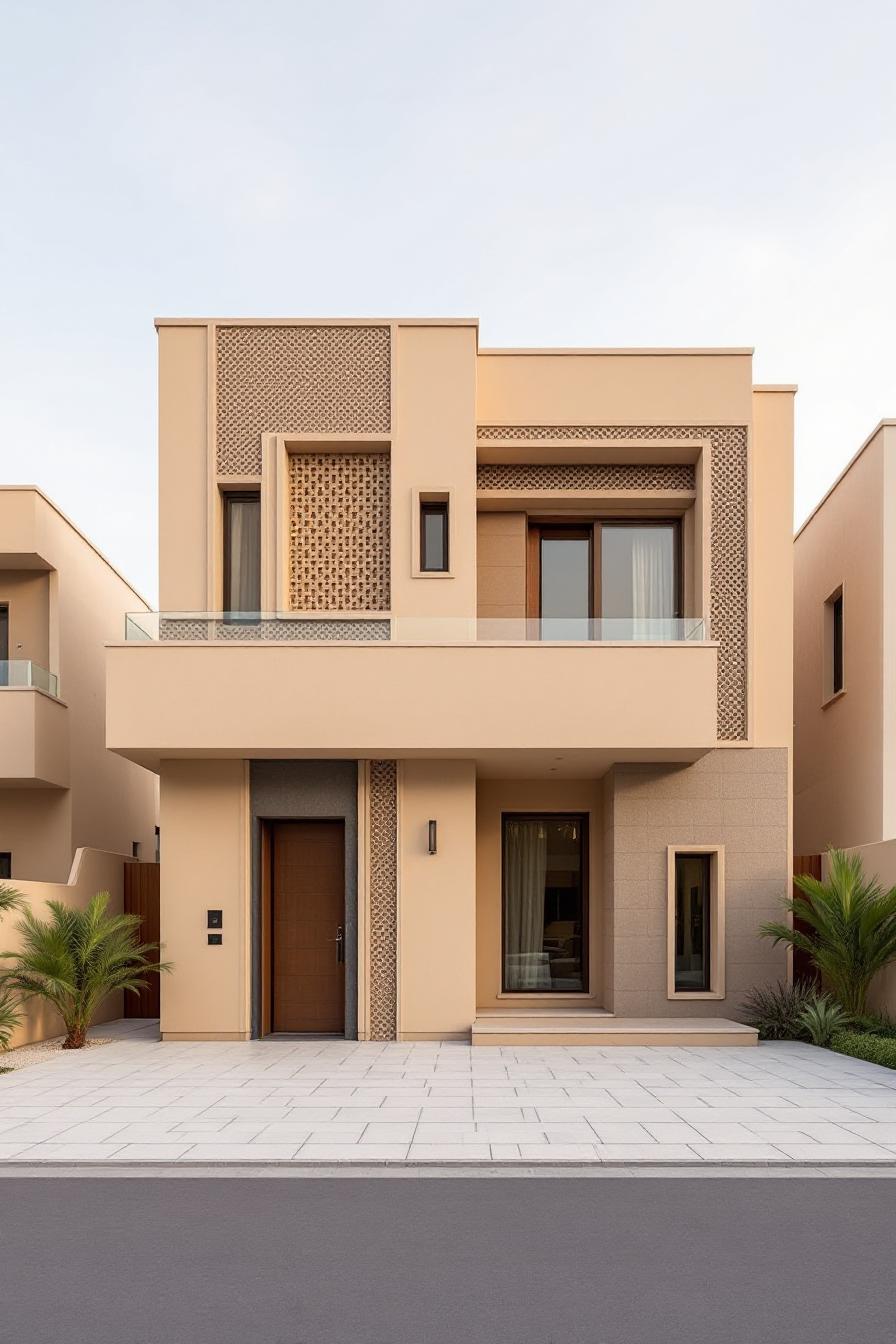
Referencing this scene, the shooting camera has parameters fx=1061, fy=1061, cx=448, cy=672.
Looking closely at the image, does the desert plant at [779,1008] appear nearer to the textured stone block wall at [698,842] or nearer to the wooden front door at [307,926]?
the textured stone block wall at [698,842]

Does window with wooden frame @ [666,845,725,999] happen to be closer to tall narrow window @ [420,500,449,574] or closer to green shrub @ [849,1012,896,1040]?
green shrub @ [849,1012,896,1040]

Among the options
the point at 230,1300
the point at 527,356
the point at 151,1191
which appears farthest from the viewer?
the point at 527,356

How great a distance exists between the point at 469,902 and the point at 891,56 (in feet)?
38.1

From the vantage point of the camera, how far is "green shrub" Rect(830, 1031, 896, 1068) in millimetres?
10703

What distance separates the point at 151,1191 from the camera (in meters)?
6.61

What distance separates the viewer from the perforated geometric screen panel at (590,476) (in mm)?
14125

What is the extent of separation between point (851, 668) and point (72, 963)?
38.5 ft

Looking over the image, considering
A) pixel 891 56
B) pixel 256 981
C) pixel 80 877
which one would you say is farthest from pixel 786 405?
pixel 80 877

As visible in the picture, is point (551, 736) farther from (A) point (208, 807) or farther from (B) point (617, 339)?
(B) point (617, 339)

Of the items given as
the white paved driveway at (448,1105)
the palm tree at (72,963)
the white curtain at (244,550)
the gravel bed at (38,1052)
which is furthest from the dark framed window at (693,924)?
the gravel bed at (38,1052)

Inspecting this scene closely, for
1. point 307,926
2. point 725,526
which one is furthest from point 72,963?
point 725,526

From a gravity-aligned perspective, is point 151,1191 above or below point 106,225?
below

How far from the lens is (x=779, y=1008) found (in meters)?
12.8

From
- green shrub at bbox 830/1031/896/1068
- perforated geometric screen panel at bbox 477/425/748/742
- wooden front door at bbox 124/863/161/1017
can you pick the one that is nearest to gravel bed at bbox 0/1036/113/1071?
wooden front door at bbox 124/863/161/1017
